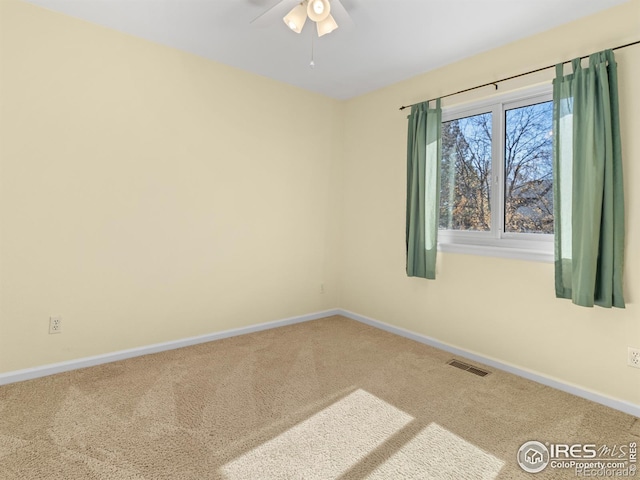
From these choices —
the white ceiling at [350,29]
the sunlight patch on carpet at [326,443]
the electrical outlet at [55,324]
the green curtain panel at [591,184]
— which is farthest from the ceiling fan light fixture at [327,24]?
the electrical outlet at [55,324]

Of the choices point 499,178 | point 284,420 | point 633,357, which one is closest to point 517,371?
point 633,357

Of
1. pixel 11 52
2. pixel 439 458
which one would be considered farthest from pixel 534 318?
pixel 11 52

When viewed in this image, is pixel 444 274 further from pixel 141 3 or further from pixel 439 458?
pixel 141 3

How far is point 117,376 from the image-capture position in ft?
8.14

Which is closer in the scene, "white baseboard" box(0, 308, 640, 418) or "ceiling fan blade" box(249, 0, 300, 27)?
"ceiling fan blade" box(249, 0, 300, 27)

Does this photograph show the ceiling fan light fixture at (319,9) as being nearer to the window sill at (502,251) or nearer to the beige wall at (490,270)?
the beige wall at (490,270)

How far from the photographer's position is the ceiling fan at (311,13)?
77.4 inches

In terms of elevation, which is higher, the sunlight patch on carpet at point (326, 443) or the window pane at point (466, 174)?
the window pane at point (466, 174)

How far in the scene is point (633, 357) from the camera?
2164mm

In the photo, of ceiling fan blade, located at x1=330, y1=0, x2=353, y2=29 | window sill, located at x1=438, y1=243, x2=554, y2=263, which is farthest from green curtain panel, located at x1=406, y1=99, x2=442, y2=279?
ceiling fan blade, located at x1=330, y1=0, x2=353, y2=29

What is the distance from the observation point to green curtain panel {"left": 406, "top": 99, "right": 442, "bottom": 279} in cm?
315

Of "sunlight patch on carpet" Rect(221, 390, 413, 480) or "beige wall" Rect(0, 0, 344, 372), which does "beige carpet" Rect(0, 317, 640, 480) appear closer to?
"sunlight patch on carpet" Rect(221, 390, 413, 480)

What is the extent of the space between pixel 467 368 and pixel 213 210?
2.52 m

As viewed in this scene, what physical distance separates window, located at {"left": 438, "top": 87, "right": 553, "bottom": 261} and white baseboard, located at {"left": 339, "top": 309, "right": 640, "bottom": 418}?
853 millimetres
